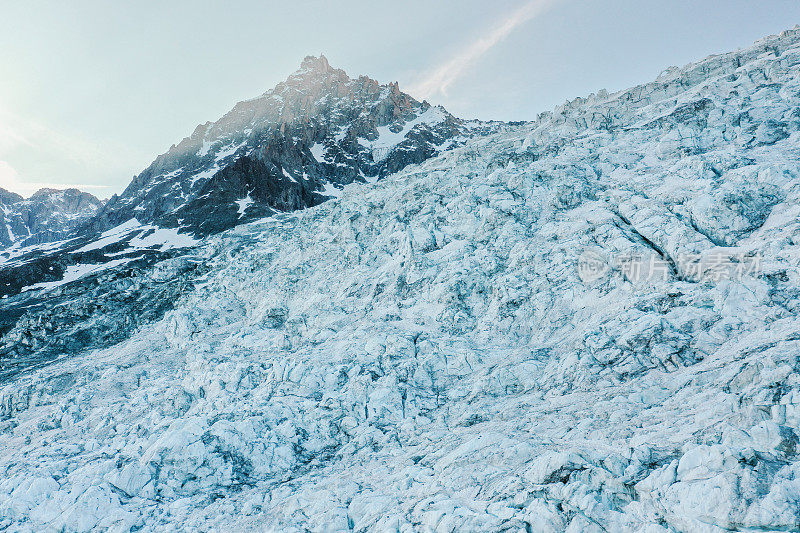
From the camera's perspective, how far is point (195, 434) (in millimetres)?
15172

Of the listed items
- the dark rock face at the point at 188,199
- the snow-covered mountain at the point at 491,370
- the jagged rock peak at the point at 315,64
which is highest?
the jagged rock peak at the point at 315,64

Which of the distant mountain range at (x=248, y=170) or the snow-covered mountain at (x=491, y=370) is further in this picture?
the distant mountain range at (x=248, y=170)

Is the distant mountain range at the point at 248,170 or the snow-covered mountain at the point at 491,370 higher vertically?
the distant mountain range at the point at 248,170

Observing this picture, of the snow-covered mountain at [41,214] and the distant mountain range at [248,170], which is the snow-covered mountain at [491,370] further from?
the snow-covered mountain at [41,214]

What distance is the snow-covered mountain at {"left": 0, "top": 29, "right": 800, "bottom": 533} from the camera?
886 cm

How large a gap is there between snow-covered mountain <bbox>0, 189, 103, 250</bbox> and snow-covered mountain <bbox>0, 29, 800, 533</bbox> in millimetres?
158647

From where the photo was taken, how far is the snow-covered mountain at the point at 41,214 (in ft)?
499

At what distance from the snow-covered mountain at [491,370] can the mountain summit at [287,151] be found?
43785 mm

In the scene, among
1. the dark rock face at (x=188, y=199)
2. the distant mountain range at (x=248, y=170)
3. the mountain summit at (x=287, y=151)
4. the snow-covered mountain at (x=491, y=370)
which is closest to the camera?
the snow-covered mountain at (x=491, y=370)

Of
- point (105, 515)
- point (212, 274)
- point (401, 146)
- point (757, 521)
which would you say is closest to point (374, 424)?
point (105, 515)

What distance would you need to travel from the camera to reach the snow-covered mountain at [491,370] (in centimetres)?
886

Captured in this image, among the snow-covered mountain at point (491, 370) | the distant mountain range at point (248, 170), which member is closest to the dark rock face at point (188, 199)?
the distant mountain range at point (248, 170)

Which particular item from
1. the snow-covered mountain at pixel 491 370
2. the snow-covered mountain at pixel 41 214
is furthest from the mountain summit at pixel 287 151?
the snow-covered mountain at pixel 41 214

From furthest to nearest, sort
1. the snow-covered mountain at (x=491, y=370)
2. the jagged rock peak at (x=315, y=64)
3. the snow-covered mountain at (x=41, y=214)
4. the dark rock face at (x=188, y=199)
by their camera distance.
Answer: the jagged rock peak at (x=315, y=64) < the snow-covered mountain at (x=41, y=214) < the dark rock face at (x=188, y=199) < the snow-covered mountain at (x=491, y=370)
